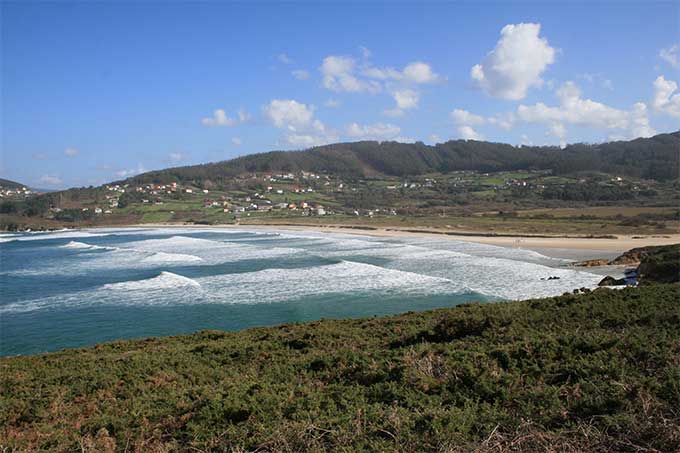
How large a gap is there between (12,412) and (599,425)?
914cm

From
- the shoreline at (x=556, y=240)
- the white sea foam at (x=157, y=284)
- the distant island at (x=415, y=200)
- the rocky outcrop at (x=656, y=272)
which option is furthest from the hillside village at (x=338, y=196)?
the rocky outcrop at (x=656, y=272)

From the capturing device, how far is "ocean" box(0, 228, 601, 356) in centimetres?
1962

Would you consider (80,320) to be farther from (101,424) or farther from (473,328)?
(473,328)

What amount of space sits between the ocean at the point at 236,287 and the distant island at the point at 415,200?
2789 centimetres

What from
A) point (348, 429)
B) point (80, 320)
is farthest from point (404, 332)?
point (80, 320)

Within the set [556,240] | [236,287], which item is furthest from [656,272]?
[556,240]

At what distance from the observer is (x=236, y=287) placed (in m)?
27.1

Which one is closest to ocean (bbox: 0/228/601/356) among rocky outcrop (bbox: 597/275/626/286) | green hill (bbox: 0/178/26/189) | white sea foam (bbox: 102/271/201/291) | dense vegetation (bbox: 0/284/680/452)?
white sea foam (bbox: 102/271/201/291)

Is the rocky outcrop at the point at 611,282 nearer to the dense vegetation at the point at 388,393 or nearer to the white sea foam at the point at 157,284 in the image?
the dense vegetation at the point at 388,393

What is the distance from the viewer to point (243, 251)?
46.5m

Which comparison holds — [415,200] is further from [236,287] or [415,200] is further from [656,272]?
[656,272]

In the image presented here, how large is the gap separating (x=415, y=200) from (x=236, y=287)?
319 ft

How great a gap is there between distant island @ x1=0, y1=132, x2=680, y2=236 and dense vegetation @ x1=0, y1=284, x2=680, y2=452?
50.3 metres

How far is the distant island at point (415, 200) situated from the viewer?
7125 centimetres
